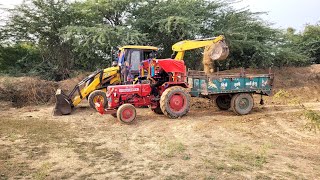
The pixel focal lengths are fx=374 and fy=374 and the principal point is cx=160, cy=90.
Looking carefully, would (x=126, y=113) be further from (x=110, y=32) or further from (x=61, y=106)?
(x=110, y=32)

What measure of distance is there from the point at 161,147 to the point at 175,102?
3.66 metres

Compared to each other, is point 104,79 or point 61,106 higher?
point 104,79

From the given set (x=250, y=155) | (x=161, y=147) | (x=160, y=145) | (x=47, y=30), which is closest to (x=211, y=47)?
(x=160, y=145)

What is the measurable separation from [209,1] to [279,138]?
1232 centimetres

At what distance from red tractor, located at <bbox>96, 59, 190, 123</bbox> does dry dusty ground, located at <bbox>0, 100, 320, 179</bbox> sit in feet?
1.22

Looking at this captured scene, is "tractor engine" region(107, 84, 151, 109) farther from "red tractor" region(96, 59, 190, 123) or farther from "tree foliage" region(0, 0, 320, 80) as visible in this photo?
"tree foliage" region(0, 0, 320, 80)

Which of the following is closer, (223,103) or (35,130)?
(35,130)

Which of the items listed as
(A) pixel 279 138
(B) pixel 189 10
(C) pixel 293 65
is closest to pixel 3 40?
(B) pixel 189 10

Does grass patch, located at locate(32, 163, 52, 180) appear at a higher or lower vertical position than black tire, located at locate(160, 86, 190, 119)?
lower

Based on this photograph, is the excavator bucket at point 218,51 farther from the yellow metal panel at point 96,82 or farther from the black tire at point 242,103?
the yellow metal panel at point 96,82

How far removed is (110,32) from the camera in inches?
652

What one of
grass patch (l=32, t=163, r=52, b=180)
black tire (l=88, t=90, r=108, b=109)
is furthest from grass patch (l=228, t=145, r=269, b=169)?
black tire (l=88, t=90, r=108, b=109)

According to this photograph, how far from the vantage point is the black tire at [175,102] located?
11203 millimetres

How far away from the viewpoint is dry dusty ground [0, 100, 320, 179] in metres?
6.20
